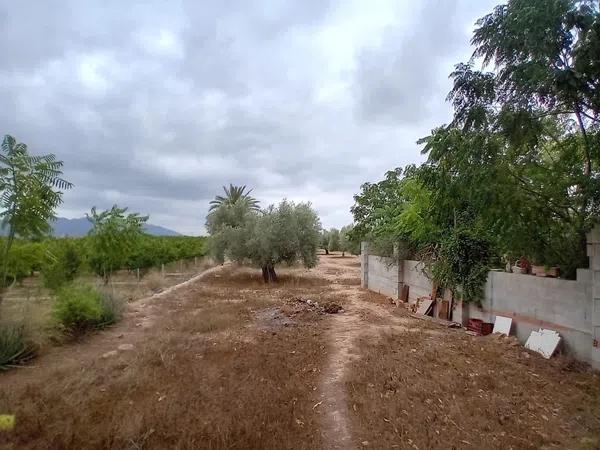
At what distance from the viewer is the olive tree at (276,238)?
701 inches

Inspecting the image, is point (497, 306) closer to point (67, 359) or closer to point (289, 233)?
point (67, 359)

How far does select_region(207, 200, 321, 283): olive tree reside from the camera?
17797mm

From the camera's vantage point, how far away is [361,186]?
21141mm

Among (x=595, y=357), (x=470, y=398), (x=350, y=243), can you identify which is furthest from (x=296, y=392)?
(x=350, y=243)

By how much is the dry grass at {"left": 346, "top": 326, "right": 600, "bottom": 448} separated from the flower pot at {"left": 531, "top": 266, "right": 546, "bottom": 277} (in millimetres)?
1329

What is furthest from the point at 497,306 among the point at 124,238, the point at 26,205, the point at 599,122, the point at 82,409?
the point at 124,238

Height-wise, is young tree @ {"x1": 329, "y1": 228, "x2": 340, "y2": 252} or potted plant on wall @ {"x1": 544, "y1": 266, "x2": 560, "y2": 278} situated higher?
young tree @ {"x1": 329, "y1": 228, "x2": 340, "y2": 252}

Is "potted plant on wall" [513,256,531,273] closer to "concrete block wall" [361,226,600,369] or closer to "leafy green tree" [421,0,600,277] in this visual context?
"concrete block wall" [361,226,600,369]

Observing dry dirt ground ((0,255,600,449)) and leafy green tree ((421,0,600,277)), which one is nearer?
dry dirt ground ((0,255,600,449))

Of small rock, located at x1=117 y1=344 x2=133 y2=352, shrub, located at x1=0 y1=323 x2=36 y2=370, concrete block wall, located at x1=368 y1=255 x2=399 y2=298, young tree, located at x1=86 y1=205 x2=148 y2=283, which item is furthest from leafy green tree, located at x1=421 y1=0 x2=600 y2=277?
young tree, located at x1=86 y1=205 x2=148 y2=283

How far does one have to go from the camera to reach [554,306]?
6.21 metres

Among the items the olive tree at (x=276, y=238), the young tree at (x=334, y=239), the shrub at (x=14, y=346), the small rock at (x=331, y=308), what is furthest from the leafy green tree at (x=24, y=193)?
the young tree at (x=334, y=239)

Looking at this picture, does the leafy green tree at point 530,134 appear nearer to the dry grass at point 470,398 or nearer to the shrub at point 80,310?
the dry grass at point 470,398

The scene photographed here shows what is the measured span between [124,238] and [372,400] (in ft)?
31.6
